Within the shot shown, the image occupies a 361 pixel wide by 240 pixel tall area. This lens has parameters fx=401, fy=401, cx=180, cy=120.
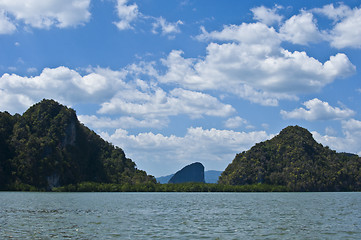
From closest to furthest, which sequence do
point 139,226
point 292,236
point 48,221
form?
point 292,236
point 139,226
point 48,221

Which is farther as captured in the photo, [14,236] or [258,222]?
[258,222]

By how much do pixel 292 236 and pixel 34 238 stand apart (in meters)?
24.4

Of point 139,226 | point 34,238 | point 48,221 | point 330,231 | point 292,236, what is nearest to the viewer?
point 34,238

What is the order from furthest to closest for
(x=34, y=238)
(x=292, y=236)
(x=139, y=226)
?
(x=139, y=226), (x=292, y=236), (x=34, y=238)

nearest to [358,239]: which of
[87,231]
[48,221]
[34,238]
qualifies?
[87,231]

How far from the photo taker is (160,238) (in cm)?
3725

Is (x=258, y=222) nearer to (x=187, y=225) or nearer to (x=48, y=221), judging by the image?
(x=187, y=225)

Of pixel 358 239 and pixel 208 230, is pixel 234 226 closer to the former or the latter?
pixel 208 230

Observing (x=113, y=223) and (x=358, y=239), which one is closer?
(x=358, y=239)

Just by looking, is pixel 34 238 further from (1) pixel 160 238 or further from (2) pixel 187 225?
(2) pixel 187 225

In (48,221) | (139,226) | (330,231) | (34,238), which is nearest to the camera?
(34,238)

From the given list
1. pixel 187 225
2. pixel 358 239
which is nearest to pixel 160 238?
pixel 187 225

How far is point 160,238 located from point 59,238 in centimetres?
916

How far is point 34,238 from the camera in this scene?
36.1 m
